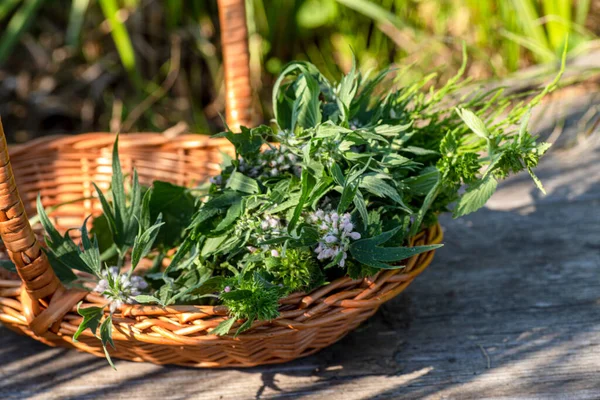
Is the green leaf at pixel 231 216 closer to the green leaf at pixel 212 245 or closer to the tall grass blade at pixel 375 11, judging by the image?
the green leaf at pixel 212 245

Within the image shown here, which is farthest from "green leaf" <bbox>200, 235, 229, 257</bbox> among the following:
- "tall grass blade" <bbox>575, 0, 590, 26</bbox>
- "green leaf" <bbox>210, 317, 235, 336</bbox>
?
"tall grass blade" <bbox>575, 0, 590, 26</bbox>

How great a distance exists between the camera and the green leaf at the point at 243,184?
703mm

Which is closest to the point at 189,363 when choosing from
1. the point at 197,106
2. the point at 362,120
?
the point at 362,120

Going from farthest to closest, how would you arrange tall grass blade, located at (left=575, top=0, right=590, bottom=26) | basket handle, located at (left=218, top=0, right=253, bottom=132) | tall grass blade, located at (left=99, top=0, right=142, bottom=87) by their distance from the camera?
tall grass blade, located at (left=575, top=0, right=590, bottom=26)
tall grass blade, located at (left=99, top=0, right=142, bottom=87)
basket handle, located at (left=218, top=0, right=253, bottom=132)

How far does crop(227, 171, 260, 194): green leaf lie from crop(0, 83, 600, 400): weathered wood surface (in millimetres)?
224

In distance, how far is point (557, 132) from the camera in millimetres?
1274

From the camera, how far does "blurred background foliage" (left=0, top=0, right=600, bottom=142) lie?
1.84 m

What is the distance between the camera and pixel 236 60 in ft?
3.21

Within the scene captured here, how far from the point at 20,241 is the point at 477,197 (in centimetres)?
46

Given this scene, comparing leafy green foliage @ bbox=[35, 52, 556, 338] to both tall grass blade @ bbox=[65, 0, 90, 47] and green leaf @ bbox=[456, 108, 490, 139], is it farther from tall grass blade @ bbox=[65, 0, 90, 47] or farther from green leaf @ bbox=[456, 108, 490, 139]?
tall grass blade @ bbox=[65, 0, 90, 47]

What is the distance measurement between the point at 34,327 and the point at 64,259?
87 millimetres

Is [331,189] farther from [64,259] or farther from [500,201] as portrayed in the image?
[500,201]

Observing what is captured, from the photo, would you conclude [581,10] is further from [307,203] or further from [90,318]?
[90,318]

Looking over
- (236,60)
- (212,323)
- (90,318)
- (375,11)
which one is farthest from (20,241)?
(375,11)
